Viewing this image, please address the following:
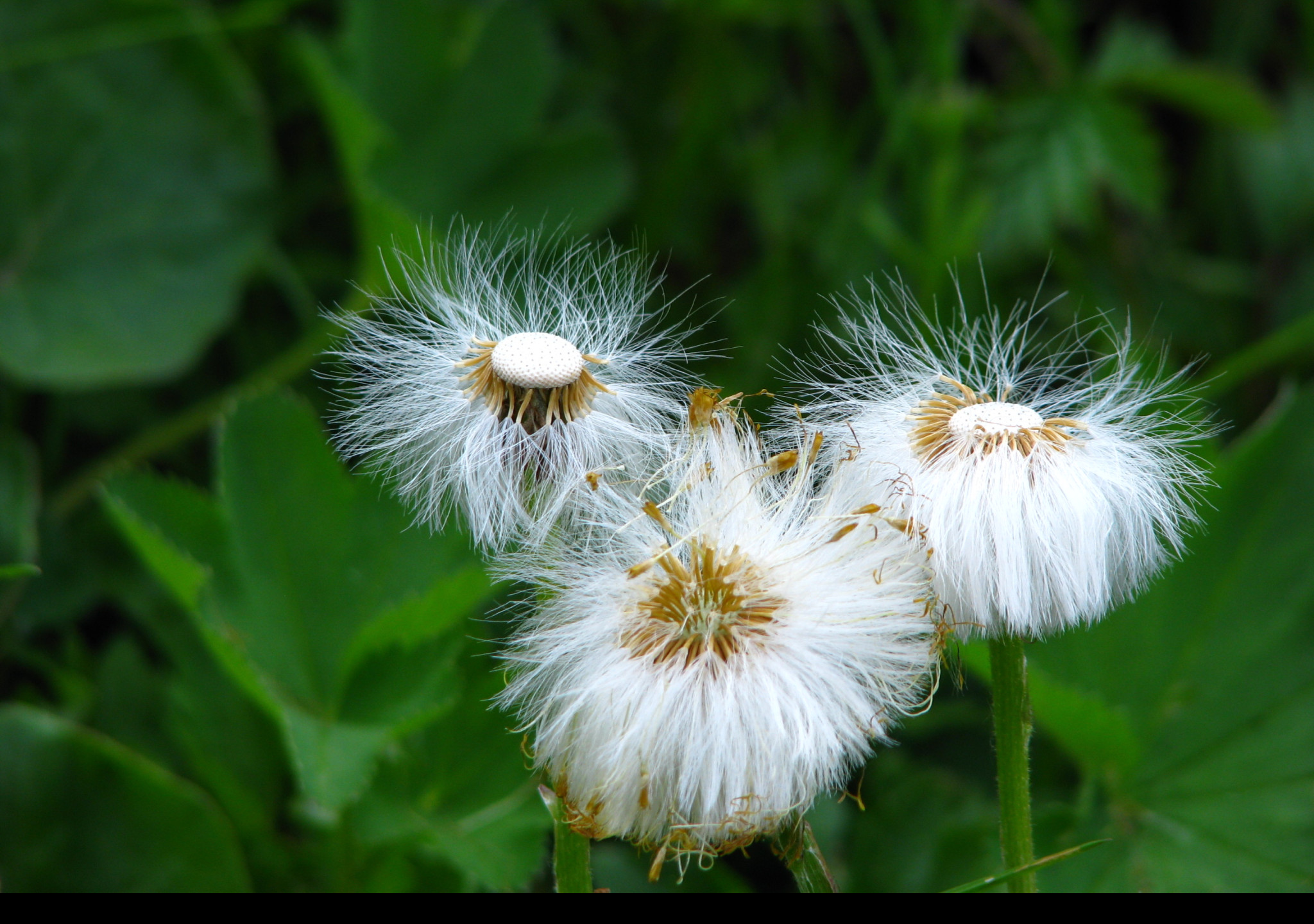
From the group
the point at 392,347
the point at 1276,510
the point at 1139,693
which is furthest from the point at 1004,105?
the point at 392,347

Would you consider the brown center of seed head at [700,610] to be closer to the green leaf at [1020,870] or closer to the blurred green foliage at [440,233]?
the blurred green foliage at [440,233]

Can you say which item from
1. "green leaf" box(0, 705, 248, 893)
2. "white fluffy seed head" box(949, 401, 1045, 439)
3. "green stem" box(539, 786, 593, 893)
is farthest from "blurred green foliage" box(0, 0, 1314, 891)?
"white fluffy seed head" box(949, 401, 1045, 439)

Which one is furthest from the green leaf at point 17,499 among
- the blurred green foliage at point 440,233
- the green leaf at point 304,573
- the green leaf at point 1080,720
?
the green leaf at point 1080,720

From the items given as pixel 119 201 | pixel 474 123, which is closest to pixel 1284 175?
pixel 474 123

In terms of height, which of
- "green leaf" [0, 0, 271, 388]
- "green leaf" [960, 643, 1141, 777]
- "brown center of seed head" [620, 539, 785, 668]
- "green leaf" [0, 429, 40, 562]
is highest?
"green leaf" [0, 0, 271, 388]

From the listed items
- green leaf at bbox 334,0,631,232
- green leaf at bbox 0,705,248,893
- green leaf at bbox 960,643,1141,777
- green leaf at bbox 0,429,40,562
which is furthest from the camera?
green leaf at bbox 334,0,631,232

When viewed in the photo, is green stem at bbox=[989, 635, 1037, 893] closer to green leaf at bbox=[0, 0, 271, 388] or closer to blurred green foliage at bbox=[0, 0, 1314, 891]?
blurred green foliage at bbox=[0, 0, 1314, 891]

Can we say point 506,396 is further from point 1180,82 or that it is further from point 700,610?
point 1180,82
